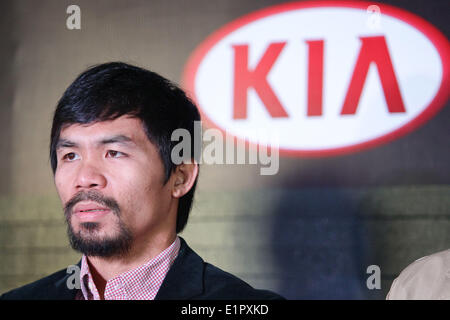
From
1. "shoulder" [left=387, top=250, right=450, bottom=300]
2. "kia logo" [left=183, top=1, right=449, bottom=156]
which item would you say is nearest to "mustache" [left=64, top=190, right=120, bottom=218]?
"kia logo" [left=183, top=1, right=449, bottom=156]

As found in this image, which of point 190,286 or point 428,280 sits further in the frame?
point 190,286

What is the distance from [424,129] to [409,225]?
0.34 metres

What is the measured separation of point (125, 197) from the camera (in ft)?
6.78

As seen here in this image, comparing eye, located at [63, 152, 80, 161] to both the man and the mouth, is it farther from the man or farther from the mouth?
the mouth

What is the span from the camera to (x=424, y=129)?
210 cm

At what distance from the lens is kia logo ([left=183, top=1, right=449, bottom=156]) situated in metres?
2.12

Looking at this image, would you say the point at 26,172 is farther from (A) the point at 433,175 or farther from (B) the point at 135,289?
(A) the point at 433,175

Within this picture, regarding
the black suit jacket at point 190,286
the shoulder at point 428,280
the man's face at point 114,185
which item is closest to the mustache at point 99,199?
the man's face at point 114,185

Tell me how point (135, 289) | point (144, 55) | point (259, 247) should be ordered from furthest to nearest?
point (144, 55), point (259, 247), point (135, 289)

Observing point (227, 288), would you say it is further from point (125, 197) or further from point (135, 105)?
point (135, 105)

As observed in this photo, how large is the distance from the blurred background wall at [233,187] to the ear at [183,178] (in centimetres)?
6

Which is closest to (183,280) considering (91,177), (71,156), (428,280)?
(91,177)

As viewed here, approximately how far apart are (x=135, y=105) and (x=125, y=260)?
1.77 ft

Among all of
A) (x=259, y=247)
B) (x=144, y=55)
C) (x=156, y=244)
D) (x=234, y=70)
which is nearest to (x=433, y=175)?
(x=259, y=247)
